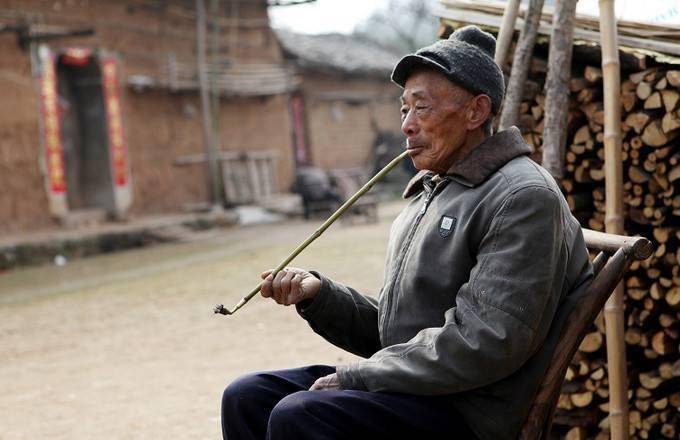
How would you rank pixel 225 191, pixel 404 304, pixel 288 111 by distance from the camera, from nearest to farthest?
1. pixel 404 304
2. pixel 225 191
3. pixel 288 111

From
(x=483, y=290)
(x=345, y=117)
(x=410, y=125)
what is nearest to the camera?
(x=483, y=290)

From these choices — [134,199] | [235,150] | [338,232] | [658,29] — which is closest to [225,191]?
[235,150]

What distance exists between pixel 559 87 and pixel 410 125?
1.07m

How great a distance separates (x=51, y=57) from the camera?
12.7 metres

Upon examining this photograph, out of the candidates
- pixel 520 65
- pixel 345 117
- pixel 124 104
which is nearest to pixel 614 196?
pixel 520 65

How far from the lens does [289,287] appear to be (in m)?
2.21

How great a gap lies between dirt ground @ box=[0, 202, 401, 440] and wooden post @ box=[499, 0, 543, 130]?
1.97m

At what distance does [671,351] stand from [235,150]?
1467 centimetres

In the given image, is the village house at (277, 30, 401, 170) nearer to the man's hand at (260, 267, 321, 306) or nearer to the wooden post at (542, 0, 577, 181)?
the wooden post at (542, 0, 577, 181)

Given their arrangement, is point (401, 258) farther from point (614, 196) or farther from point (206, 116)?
point (206, 116)

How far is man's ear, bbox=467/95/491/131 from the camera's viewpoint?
6.55 ft

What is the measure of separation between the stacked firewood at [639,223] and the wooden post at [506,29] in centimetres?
17

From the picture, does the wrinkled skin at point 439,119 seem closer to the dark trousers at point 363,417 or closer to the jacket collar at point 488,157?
the jacket collar at point 488,157

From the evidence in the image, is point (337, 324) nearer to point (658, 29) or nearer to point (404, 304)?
point (404, 304)
